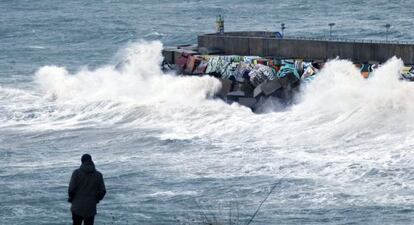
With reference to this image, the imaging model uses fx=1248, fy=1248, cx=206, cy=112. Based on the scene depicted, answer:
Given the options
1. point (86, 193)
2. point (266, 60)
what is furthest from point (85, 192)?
point (266, 60)

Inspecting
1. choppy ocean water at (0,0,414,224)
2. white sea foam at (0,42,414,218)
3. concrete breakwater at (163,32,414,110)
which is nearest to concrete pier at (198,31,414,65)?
concrete breakwater at (163,32,414,110)

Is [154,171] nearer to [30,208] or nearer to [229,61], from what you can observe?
[30,208]

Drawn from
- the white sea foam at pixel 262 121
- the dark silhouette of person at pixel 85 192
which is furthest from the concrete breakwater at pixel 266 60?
the dark silhouette of person at pixel 85 192

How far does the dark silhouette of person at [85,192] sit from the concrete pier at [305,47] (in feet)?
57.8

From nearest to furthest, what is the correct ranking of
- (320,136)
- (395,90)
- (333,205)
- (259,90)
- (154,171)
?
(333,205) < (154,171) < (320,136) < (395,90) < (259,90)

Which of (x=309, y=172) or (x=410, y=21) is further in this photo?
(x=410, y=21)

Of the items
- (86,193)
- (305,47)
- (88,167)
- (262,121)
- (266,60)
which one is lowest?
(262,121)

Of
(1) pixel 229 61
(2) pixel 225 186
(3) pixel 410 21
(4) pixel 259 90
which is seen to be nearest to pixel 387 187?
(2) pixel 225 186

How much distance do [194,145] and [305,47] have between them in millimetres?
7836

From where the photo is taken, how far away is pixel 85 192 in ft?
42.0

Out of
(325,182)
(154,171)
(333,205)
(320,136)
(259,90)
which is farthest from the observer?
(259,90)

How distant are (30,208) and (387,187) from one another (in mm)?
5747

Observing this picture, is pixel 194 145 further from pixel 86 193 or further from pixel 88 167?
pixel 88 167

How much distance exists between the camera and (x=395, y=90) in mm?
27609
